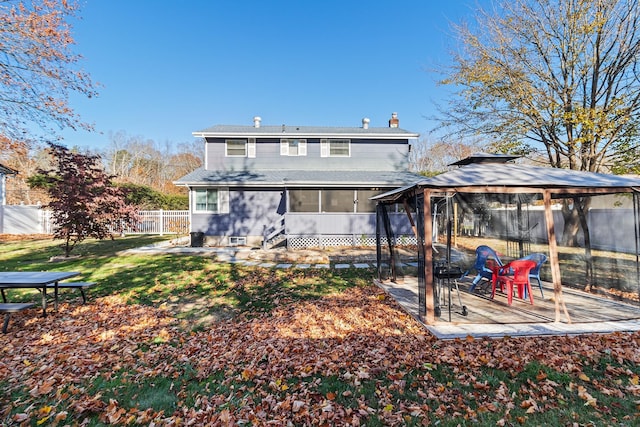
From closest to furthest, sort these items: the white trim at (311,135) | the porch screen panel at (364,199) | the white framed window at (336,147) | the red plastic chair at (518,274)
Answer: the red plastic chair at (518,274)
the porch screen panel at (364,199)
the white trim at (311,135)
the white framed window at (336,147)

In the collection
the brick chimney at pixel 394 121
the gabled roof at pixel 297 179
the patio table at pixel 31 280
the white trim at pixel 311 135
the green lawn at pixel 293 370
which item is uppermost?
the brick chimney at pixel 394 121

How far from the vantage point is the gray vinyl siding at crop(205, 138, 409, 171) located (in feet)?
55.3

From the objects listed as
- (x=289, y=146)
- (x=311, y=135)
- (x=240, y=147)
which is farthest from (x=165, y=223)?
(x=311, y=135)

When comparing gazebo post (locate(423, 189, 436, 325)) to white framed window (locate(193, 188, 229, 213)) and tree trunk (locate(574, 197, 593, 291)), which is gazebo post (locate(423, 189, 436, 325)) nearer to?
tree trunk (locate(574, 197, 593, 291))

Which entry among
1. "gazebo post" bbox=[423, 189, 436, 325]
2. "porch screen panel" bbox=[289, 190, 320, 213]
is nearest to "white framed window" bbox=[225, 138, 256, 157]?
"porch screen panel" bbox=[289, 190, 320, 213]

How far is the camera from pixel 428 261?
4.95 meters

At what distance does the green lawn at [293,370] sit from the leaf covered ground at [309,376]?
16 mm

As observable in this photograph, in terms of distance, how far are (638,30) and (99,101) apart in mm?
18671

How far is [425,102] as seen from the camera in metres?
13.1

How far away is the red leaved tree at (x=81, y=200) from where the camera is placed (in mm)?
10414

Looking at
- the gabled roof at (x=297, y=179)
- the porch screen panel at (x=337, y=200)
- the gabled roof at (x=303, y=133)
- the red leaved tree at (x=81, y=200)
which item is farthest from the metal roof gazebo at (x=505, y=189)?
the gabled roof at (x=303, y=133)

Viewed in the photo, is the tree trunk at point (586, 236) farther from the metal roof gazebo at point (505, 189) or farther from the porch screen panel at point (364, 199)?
the porch screen panel at point (364, 199)

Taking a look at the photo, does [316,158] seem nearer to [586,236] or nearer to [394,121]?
[394,121]

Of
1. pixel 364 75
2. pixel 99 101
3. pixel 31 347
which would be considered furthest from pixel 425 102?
pixel 31 347
